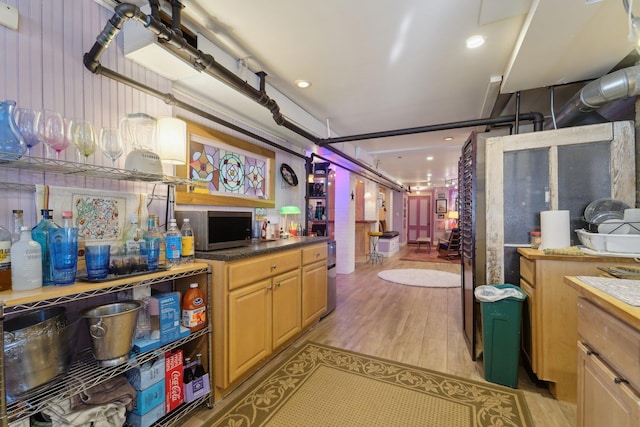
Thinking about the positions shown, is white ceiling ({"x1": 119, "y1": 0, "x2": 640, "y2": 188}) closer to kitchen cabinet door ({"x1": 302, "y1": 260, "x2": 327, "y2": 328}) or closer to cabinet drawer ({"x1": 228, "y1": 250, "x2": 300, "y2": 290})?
cabinet drawer ({"x1": 228, "y1": 250, "x2": 300, "y2": 290})

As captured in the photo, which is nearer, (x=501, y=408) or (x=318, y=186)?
(x=501, y=408)

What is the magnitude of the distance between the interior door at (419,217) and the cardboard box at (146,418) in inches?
448

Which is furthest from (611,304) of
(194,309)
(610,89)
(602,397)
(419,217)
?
(419,217)

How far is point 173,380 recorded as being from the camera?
5.30 feet

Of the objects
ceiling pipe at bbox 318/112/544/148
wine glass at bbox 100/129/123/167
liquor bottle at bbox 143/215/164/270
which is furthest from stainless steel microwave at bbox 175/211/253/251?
ceiling pipe at bbox 318/112/544/148

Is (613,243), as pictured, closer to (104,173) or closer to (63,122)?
(104,173)

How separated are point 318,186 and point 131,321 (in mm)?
4020

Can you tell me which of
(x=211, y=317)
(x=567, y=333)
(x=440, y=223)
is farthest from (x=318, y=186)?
(x=440, y=223)

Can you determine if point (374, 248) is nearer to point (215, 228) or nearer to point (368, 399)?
point (368, 399)

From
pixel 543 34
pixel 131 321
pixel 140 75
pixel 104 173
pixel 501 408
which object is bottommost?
pixel 501 408

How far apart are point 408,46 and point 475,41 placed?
0.48m

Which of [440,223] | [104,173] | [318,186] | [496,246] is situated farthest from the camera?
[440,223]

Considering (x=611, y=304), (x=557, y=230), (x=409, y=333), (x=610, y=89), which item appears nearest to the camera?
(x=611, y=304)

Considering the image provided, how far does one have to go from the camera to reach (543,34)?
167 cm
